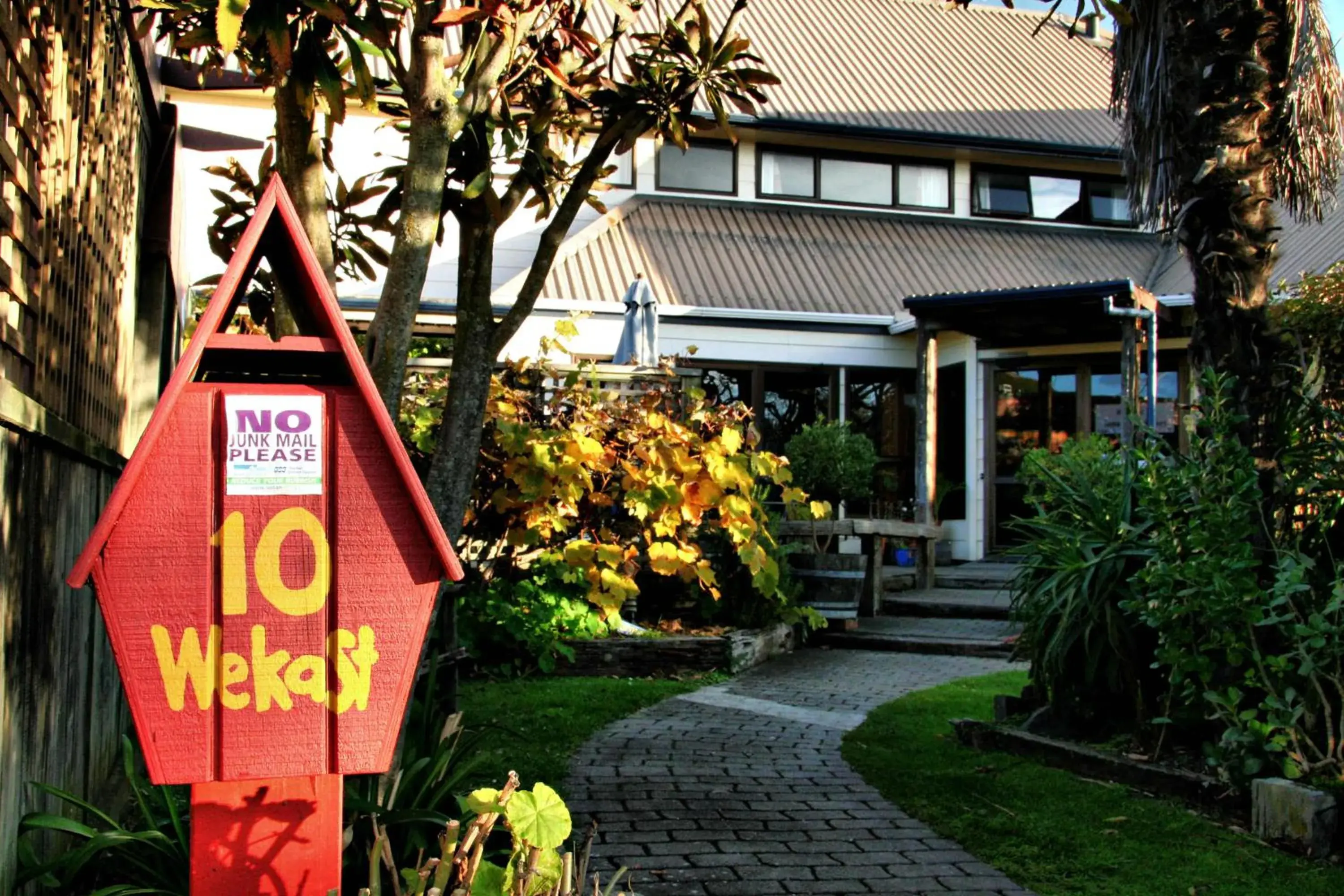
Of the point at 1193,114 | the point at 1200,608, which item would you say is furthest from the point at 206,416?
the point at 1193,114

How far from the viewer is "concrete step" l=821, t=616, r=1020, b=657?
10.4 m

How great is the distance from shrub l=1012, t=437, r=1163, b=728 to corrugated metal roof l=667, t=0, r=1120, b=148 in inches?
432

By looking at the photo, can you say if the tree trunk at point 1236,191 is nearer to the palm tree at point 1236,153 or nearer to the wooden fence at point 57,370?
the palm tree at point 1236,153

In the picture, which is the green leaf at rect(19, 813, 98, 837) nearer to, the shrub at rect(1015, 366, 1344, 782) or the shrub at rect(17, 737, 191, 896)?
the shrub at rect(17, 737, 191, 896)

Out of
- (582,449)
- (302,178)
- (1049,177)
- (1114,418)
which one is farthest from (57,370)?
(1049,177)

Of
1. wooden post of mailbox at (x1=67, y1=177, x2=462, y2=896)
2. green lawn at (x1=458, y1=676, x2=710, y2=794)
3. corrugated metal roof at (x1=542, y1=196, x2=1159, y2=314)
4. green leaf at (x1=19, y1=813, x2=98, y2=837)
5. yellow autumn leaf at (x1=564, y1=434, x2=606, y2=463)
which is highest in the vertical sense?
corrugated metal roof at (x1=542, y1=196, x2=1159, y2=314)

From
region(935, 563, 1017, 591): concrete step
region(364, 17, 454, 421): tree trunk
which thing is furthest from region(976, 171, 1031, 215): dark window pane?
region(364, 17, 454, 421): tree trunk

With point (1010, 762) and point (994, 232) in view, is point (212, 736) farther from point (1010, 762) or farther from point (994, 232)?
point (994, 232)

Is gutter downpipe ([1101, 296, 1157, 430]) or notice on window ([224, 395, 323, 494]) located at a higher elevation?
gutter downpipe ([1101, 296, 1157, 430])

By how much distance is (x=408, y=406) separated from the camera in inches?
357

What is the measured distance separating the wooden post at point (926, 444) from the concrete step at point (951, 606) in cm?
73

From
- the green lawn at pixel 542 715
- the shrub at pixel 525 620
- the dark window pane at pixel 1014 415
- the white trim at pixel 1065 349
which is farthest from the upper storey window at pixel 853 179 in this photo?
the green lawn at pixel 542 715

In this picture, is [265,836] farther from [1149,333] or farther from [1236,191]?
[1149,333]

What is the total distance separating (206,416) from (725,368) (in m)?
13.7
